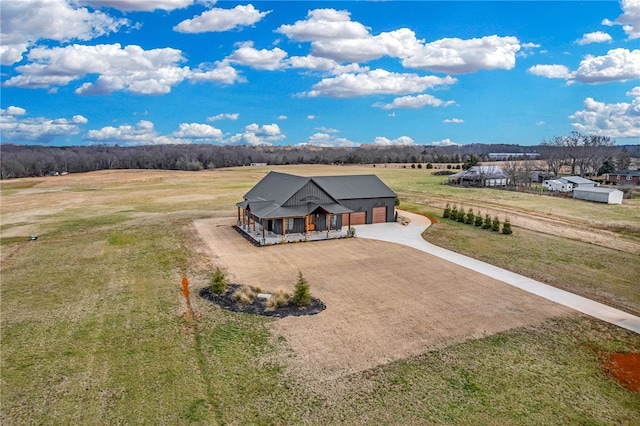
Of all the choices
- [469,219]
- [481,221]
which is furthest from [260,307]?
[469,219]

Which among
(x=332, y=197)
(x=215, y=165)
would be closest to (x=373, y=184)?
(x=332, y=197)

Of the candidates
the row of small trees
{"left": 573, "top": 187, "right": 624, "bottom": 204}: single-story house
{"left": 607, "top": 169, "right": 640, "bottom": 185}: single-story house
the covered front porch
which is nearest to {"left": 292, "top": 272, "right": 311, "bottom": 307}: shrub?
the covered front porch

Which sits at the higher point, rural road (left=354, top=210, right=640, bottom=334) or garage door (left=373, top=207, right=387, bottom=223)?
garage door (left=373, top=207, right=387, bottom=223)

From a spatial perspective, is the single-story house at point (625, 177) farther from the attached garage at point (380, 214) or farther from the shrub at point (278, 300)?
the shrub at point (278, 300)

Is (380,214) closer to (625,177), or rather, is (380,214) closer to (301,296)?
(301,296)

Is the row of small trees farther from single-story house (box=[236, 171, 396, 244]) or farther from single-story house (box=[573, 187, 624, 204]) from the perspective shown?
single-story house (box=[573, 187, 624, 204])

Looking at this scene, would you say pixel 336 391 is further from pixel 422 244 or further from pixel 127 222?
pixel 127 222

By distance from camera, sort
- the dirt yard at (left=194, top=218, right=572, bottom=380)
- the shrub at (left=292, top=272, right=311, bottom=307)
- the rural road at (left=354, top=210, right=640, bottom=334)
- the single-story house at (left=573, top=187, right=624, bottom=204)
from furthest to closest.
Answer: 1. the single-story house at (left=573, top=187, right=624, bottom=204)
2. the shrub at (left=292, top=272, right=311, bottom=307)
3. the rural road at (left=354, top=210, right=640, bottom=334)
4. the dirt yard at (left=194, top=218, right=572, bottom=380)
